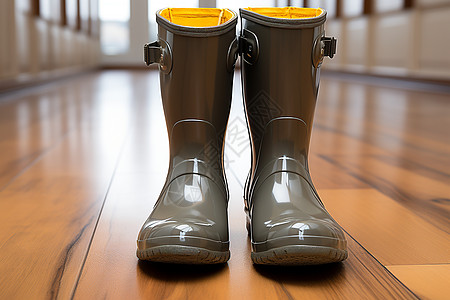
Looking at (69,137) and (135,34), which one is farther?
(135,34)

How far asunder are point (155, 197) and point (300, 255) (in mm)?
397

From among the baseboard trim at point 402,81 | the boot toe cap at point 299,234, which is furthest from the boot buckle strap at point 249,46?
the baseboard trim at point 402,81

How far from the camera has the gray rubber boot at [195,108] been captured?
634mm

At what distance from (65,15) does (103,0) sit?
382 centimetres

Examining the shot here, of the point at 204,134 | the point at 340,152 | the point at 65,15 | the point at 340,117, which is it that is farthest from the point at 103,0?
the point at 204,134

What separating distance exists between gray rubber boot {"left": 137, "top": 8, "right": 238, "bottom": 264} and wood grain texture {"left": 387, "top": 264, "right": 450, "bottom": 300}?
182mm

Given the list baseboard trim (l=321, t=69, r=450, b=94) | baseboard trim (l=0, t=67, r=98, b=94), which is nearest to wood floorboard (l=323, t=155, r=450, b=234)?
baseboard trim (l=0, t=67, r=98, b=94)

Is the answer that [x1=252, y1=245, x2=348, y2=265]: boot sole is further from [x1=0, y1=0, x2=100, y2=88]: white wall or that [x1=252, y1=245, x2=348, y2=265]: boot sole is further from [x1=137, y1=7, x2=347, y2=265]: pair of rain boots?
[x1=0, y1=0, x2=100, y2=88]: white wall

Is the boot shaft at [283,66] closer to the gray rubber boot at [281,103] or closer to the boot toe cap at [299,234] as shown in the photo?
the gray rubber boot at [281,103]

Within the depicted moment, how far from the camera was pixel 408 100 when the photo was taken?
304 centimetres

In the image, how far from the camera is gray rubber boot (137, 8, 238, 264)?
0.63 m

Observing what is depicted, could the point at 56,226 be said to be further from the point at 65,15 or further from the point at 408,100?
the point at 65,15

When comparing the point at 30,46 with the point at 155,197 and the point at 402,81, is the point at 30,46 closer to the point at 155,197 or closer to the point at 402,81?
the point at 402,81

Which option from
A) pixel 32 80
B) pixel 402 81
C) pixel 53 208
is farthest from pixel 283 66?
pixel 402 81
